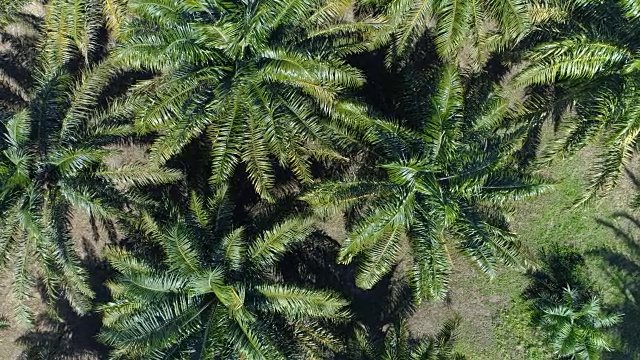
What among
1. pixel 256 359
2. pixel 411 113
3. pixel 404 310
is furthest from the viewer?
pixel 404 310

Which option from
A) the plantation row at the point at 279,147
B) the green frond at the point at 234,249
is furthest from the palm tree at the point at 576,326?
the green frond at the point at 234,249

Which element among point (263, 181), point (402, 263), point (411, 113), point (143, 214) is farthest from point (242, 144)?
point (402, 263)

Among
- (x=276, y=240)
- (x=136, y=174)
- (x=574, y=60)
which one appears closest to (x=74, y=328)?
(x=136, y=174)

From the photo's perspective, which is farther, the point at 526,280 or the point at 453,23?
the point at 526,280

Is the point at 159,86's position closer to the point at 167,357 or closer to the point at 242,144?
the point at 242,144

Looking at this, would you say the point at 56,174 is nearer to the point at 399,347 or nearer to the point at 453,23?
the point at 399,347

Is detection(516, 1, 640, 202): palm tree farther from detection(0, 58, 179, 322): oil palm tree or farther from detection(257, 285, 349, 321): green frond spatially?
detection(0, 58, 179, 322): oil palm tree
